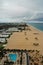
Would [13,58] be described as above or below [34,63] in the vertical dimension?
above

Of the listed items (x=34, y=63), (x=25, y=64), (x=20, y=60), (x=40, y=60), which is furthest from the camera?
(x=40, y=60)

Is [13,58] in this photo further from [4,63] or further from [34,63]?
[34,63]

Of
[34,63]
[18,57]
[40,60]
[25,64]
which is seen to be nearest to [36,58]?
[40,60]

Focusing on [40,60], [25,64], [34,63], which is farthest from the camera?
[40,60]

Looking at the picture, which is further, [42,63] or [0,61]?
[42,63]

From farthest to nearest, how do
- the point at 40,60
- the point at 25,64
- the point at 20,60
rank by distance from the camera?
1. the point at 40,60
2. the point at 20,60
3. the point at 25,64

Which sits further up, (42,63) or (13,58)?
(13,58)

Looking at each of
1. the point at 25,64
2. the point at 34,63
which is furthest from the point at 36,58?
the point at 25,64

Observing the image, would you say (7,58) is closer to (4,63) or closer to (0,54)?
(4,63)

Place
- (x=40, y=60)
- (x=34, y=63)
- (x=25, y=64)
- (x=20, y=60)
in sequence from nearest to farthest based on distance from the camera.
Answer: (x=25, y=64)
(x=20, y=60)
(x=34, y=63)
(x=40, y=60)
